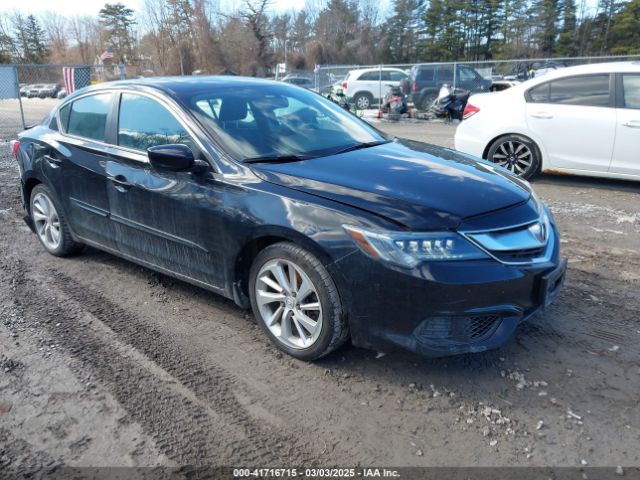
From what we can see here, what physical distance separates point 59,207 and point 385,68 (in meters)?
19.9

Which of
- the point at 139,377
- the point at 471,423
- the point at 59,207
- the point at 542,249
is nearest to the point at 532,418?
the point at 471,423

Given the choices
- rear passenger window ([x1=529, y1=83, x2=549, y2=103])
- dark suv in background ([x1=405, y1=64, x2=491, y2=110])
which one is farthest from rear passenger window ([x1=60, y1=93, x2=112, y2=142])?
dark suv in background ([x1=405, y1=64, x2=491, y2=110])

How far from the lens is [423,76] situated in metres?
20.0

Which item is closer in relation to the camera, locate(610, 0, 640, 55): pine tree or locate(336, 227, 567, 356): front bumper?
locate(336, 227, 567, 356): front bumper

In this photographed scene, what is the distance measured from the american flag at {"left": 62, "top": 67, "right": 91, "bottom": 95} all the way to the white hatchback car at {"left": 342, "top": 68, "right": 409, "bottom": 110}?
1020 cm

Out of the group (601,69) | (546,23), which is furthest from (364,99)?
(546,23)

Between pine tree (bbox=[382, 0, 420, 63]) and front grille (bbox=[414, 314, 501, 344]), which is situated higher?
pine tree (bbox=[382, 0, 420, 63])

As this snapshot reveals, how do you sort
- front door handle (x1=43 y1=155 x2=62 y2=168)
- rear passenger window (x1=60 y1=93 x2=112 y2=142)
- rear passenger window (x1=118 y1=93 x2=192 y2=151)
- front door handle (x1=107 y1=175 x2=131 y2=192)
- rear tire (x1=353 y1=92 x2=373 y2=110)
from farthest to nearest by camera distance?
rear tire (x1=353 y1=92 x2=373 y2=110) → front door handle (x1=43 y1=155 x2=62 y2=168) → rear passenger window (x1=60 y1=93 x2=112 y2=142) → front door handle (x1=107 y1=175 x2=131 y2=192) → rear passenger window (x1=118 y1=93 x2=192 y2=151)

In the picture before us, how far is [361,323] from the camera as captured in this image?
9.55 feet

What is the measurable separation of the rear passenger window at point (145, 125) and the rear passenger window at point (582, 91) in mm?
5494

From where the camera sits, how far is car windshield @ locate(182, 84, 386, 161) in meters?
3.60

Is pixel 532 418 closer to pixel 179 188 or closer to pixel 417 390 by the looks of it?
pixel 417 390

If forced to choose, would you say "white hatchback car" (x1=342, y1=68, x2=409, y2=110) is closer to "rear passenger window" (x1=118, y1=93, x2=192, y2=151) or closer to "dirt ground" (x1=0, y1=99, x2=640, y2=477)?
"rear passenger window" (x1=118, y1=93, x2=192, y2=151)

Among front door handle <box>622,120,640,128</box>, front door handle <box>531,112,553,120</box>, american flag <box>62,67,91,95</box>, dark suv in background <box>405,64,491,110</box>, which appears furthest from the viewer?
dark suv in background <box>405,64,491,110</box>
